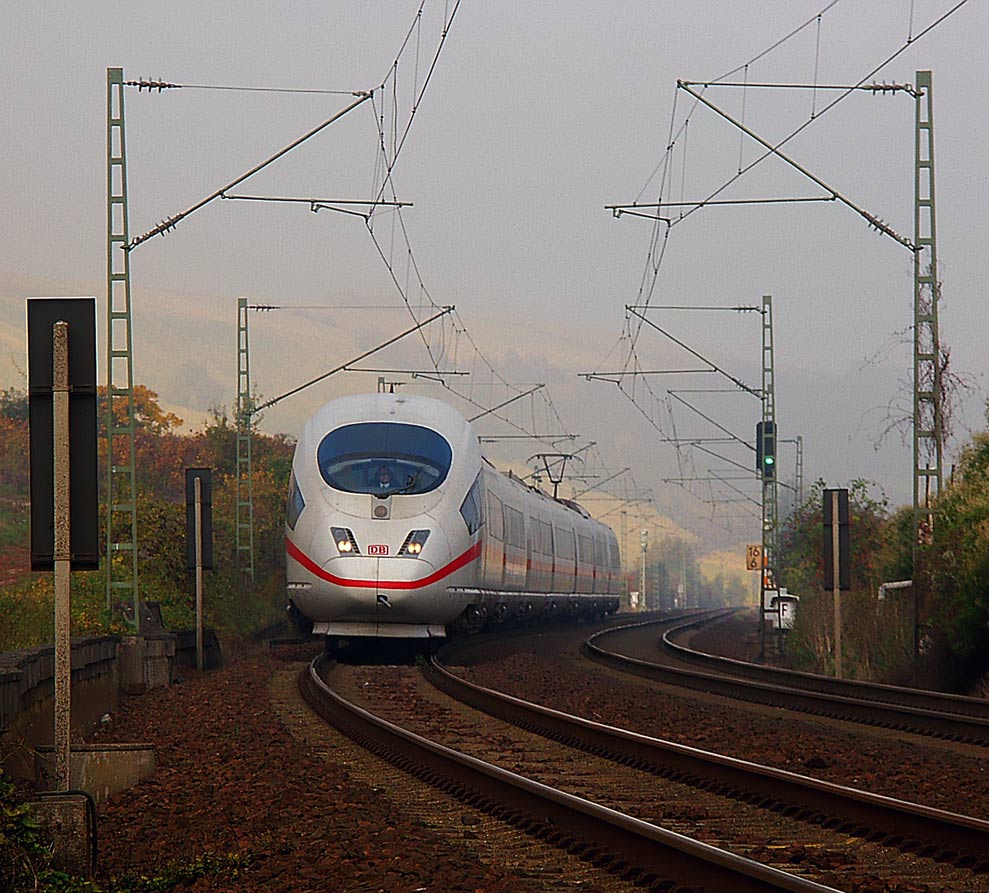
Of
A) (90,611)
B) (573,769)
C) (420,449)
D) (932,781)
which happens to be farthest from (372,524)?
(932,781)

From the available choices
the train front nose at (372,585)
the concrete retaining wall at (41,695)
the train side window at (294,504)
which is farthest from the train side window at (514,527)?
the concrete retaining wall at (41,695)

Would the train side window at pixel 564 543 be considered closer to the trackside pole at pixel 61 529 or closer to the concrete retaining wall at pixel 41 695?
the concrete retaining wall at pixel 41 695

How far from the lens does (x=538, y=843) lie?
882cm

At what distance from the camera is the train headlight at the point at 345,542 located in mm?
23062

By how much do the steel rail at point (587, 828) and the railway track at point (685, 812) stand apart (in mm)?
11

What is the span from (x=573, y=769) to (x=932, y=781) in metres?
2.71

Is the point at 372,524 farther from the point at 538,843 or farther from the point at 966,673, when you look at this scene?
the point at 538,843

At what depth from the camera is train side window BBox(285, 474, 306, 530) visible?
23.8 meters

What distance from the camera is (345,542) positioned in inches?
909

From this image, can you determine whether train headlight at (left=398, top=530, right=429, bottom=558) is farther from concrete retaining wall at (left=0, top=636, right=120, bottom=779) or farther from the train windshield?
concrete retaining wall at (left=0, top=636, right=120, bottom=779)

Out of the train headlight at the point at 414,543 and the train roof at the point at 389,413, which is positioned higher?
the train roof at the point at 389,413

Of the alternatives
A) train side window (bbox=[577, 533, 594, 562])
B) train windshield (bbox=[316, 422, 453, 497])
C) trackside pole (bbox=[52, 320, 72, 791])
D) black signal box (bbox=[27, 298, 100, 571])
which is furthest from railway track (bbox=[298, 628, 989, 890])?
train side window (bbox=[577, 533, 594, 562])

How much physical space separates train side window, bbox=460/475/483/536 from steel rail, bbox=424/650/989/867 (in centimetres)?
901

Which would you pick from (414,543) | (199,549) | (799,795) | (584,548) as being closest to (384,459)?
(414,543)
